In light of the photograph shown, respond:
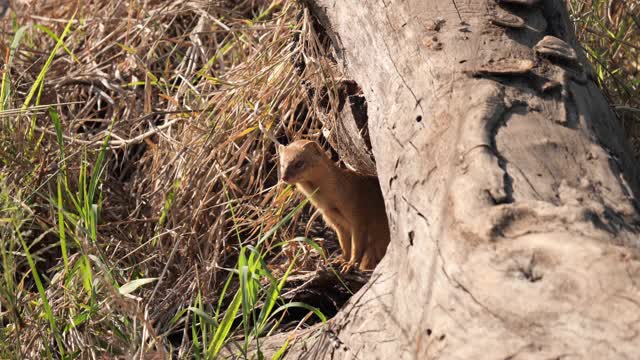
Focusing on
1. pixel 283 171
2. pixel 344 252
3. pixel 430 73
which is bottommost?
pixel 344 252

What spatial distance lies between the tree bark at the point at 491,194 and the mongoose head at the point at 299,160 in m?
0.54

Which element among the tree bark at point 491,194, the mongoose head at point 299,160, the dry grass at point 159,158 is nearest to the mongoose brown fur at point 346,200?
the mongoose head at point 299,160

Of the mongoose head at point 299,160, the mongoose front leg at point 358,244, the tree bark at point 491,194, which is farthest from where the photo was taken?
the mongoose front leg at point 358,244

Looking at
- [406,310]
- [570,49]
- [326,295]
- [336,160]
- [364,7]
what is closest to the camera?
[406,310]

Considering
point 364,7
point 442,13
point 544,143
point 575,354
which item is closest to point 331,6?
point 364,7

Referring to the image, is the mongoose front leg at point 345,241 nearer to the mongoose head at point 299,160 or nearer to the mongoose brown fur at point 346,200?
the mongoose brown fur at point 346,200

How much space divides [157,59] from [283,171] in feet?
3.72

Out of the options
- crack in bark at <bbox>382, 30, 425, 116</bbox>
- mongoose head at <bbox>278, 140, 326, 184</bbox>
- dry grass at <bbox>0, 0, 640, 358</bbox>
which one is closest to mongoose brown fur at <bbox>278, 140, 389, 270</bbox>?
mongoose head at <bbox>278, 140, 326, 184</bbox>

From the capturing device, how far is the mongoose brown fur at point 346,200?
10.1ft

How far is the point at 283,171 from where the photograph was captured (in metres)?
3.00

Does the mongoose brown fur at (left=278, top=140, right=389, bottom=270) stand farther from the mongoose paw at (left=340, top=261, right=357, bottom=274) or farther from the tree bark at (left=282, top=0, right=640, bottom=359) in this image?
the tree bark at (left=282, top=0, right=640, bottom=359)

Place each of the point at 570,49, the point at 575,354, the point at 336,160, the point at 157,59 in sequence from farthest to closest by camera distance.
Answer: the point at 157,59
the point at 336,160
the point at 570,49
the point at 575,354

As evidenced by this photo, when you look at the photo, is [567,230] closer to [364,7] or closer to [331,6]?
[364,7]

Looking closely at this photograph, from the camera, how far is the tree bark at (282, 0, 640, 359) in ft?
5.21
